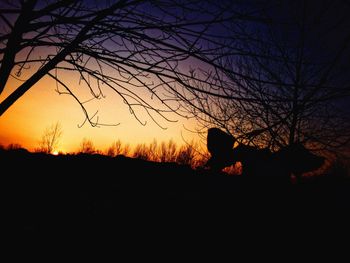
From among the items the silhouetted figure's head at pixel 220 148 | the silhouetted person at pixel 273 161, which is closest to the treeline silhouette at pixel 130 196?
the silhouetted person at pixel 273 161

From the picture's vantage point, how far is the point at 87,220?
10.6ft

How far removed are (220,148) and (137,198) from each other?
11.3 feet

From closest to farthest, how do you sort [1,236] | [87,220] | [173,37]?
[173,37] < [1,236] < [87,220]

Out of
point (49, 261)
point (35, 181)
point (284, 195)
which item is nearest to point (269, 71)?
point (284, 195)

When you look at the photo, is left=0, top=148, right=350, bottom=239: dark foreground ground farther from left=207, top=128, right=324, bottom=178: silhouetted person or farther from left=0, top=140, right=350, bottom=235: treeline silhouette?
left=207, top=128, right=324, bottom=178: silhouetted person

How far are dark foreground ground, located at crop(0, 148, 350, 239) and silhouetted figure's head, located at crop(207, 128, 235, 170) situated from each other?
5.58 ft

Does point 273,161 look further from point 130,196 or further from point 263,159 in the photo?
point 130,196

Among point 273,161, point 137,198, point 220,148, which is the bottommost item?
point 137,198

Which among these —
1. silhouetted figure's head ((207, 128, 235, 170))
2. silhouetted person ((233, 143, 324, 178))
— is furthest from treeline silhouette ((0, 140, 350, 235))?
silhouetted figure's head ((207, 128, 235, 170))

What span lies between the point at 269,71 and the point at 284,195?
2753 mm

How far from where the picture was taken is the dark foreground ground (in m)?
3.26

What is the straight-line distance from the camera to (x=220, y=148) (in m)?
6.97

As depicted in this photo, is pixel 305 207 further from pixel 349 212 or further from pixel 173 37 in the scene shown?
pixel 173 37

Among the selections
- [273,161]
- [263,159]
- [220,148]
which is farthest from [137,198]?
[220,148]
